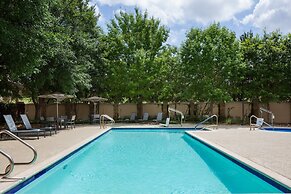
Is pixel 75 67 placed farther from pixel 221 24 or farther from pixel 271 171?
pixel 271 171

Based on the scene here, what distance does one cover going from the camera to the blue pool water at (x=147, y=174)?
6480mm

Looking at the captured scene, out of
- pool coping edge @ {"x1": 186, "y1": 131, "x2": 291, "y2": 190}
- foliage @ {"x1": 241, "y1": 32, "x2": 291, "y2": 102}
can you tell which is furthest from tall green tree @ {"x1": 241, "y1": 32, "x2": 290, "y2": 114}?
pool coping edge @ {"x1": 186, "y1": 131, "x2": 291, "y2": 190}

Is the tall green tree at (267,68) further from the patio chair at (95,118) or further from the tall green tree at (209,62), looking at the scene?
the patio chair at (95,118)

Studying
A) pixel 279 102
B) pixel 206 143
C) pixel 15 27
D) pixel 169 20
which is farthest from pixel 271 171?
pixel 169 20

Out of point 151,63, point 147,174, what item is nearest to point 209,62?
point 151,63

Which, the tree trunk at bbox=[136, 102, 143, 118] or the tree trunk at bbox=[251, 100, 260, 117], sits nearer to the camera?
the tree trunk at bbox=[251, 100, 260, 117]

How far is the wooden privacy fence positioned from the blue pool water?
13.6 m

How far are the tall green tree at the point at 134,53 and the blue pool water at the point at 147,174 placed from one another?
12.8m

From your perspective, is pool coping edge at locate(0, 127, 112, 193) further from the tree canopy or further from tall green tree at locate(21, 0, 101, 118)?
the tree canopy

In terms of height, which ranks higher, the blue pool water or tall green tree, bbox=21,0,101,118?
tall green tree, bbox=21,0,101,118

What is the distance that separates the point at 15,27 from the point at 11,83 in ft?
33.1

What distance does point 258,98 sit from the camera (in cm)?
2253

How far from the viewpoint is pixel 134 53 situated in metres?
24.5

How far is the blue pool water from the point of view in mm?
6480
